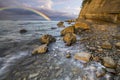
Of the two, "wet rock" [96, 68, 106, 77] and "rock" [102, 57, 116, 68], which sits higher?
"rock" [102, 57, 116, 68]

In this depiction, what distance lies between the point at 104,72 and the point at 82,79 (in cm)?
115

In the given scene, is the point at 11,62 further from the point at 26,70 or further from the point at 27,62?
the point at 26,70

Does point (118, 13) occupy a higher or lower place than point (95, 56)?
higher

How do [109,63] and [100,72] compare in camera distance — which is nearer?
[100,72]

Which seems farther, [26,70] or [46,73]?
[26,70]

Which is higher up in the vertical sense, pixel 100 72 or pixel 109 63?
pixel 109 63

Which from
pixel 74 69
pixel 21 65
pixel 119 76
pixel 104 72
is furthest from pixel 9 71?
pixel 119 76

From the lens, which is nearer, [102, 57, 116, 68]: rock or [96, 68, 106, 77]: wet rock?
[96, 68, 106, 77]: wet rock

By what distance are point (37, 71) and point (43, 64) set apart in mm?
888

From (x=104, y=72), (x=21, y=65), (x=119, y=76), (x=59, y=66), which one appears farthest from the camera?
(x=21, y=65)

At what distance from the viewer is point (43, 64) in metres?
7.29

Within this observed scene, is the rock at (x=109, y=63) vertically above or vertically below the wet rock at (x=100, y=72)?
above

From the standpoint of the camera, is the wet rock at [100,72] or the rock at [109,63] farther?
the rock at [109,63]

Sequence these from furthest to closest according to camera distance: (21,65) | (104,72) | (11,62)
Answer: (11,62) < (21,65) < (104,72)
